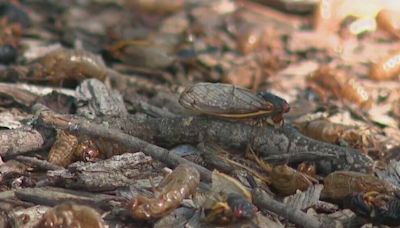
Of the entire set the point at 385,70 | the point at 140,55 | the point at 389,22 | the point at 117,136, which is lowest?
the point at 140,55

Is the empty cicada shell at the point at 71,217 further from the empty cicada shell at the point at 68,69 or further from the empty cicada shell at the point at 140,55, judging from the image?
the empty cicada shell at the point at 140,55

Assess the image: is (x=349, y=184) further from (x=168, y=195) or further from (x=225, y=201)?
(x=168, y=195)

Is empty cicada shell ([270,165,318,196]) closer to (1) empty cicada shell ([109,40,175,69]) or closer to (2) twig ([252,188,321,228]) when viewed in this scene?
(2) twig ([252,188,321,228])

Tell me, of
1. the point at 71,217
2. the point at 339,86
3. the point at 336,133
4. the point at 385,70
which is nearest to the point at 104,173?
the point at 71,217

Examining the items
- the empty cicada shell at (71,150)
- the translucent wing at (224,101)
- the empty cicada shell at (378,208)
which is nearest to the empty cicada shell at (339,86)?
the translucent wing at (224,101)

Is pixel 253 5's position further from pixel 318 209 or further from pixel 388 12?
pixel 318 209

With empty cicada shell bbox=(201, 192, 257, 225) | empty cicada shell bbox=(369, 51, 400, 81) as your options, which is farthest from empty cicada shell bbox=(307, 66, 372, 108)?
empty cicada shell bbox=(201, 192, 257, 225)
